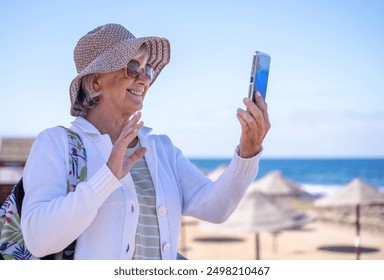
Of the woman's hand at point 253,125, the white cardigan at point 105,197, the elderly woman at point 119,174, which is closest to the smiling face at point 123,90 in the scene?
the elderly woman at point 119,174

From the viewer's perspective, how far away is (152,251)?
71.6 inches

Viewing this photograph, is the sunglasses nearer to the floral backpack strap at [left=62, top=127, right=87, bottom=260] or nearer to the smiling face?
the smiling face

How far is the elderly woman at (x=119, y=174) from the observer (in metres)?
1.57

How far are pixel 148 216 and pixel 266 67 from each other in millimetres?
630

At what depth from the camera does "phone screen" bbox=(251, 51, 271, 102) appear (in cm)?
178

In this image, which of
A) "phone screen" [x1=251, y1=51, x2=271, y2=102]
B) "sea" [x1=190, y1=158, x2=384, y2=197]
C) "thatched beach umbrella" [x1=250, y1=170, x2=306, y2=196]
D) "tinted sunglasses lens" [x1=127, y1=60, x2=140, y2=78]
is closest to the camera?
"phone screen" [x1=251, y1=51, x2=271, y2=102]

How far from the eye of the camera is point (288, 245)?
15852 mm

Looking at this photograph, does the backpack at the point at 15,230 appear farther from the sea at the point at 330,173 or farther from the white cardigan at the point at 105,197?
the sea at the point at 330,173

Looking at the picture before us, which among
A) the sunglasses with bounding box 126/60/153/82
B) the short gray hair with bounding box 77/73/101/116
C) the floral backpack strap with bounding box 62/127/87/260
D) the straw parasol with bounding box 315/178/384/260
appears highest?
the straw parasol with bounding box 315/178/384/260

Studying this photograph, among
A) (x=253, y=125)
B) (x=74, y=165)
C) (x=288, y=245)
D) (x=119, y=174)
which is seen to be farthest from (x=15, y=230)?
(x=288, y=245)

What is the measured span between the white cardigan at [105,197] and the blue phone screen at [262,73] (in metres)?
0.24

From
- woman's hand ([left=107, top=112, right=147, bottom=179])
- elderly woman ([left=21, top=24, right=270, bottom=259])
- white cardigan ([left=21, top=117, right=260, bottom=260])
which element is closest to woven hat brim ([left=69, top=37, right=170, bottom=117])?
elderly woman ([left=21, top=24, right=270, bottom=259])

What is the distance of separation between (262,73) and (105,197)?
2.14 ft

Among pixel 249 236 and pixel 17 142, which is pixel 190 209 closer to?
pixel 17 142
